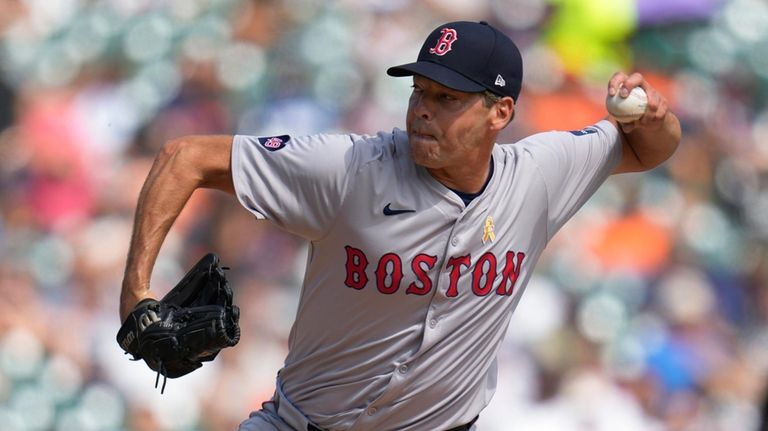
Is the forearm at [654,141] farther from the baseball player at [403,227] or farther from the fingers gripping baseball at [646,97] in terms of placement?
the baseball player at [403,227]

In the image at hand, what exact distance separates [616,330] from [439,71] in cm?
336

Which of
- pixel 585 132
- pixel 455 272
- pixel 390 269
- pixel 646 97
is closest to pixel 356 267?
pixel 390 269

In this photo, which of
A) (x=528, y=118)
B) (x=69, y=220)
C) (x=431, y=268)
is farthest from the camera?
(x=528, y=118)

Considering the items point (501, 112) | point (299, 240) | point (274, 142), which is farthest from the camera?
point (299, 240)

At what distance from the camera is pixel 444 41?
3975mm

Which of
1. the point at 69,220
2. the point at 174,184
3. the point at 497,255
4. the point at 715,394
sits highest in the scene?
the point at 174,184

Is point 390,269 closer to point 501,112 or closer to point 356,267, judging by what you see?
point 356,267

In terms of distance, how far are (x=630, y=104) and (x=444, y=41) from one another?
0.70 meters

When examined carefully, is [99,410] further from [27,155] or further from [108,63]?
[108,63]

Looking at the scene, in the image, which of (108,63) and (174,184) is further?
(108,63)

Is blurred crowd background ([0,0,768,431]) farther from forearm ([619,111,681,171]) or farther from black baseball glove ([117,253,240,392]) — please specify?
black baseball glove ([117,253,240,392])

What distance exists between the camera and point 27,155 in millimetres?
6375

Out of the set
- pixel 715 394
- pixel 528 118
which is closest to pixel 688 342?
pixel 715 394

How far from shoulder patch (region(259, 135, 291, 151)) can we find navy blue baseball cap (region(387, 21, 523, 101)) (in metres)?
0.40
